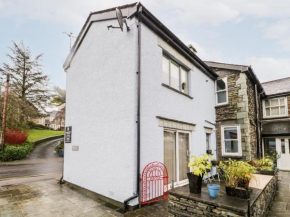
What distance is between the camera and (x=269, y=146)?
13.7m

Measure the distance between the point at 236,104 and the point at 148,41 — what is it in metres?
6.69

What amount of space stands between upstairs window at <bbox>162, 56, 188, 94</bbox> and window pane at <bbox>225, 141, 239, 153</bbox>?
429cm

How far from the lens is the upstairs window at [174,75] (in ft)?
21.9

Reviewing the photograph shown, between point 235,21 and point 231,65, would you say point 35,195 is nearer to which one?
point 231,65

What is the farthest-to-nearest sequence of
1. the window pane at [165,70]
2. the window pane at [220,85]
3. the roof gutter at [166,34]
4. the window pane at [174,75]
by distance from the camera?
1. the window pane at [220,85]
2. the window pane at [174,75]
3. the window pane at [165,70]
4. the roof gutter at [166,34]

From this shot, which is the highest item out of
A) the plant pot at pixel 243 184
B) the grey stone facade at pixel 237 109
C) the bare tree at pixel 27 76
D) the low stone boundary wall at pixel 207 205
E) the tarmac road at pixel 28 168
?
the bare tree at pixel 27 76

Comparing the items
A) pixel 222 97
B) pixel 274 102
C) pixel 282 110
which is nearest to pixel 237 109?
pixel 222 97

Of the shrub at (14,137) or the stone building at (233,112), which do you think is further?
the shrub at (14,137)

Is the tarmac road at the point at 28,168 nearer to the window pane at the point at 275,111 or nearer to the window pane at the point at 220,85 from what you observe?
the window pane at the point at 220,85

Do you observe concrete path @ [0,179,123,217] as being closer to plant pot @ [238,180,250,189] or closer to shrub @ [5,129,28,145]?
plant pot @ [238,180,250,189]

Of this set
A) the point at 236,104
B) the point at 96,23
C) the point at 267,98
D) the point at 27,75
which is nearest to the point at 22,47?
the point at 27,75

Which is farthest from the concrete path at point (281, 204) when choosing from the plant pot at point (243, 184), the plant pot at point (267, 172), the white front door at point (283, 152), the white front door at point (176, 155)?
the white front door at point (283, 152)

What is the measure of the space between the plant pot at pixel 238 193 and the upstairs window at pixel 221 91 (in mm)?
7281

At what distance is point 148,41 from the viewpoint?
571cm
